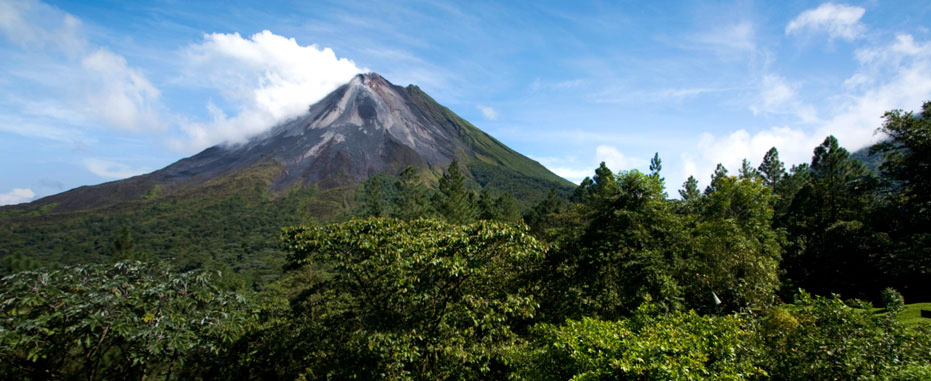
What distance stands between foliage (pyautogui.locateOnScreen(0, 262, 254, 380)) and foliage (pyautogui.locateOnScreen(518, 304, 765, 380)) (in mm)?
7383

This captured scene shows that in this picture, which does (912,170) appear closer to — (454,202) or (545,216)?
(454,202)

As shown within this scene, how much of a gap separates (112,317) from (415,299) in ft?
20.5

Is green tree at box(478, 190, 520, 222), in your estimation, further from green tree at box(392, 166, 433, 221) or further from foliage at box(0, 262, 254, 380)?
foliage at box(0, 262, 254, 380)

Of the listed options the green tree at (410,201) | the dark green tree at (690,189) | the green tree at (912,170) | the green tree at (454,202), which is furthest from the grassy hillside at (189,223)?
the green tree at (912,170)

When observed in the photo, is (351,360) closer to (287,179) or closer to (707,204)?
(707,204)

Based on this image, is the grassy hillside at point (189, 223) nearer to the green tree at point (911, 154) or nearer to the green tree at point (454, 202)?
the green tree at point (454, 202)

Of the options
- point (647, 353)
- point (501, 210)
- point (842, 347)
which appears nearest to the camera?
point (842, 347)

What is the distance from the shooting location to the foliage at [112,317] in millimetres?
7938

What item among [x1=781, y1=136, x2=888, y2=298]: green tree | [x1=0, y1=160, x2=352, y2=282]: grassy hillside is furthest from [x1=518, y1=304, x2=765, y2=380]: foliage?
[x1=0, y1=160, x2=352, y2=282]: grassy hillside

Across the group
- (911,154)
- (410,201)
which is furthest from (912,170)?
(410,201)

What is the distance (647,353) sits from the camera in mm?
5879

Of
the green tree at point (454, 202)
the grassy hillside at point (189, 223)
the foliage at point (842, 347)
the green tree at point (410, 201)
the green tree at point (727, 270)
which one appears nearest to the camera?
the foliage at point (842, 347)

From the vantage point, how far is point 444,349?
8672mm

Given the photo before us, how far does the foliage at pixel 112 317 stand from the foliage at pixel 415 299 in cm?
262
